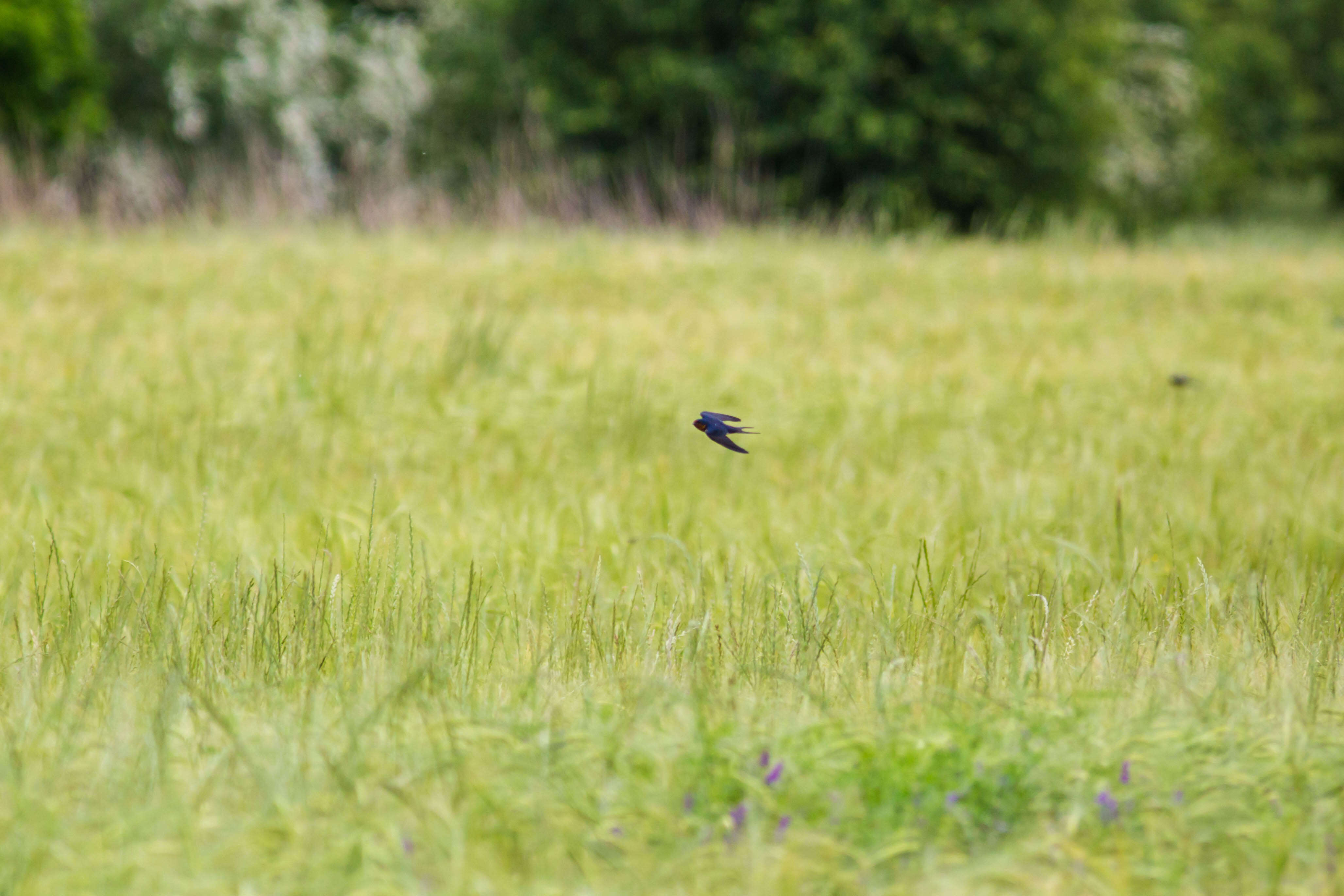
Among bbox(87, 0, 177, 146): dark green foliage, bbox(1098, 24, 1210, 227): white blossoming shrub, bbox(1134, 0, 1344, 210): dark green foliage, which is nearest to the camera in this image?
bbox(87, 0, 177, 146): dark green foliage

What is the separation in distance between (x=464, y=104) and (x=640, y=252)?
33.0 ft

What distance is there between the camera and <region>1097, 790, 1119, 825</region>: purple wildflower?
5.85ft

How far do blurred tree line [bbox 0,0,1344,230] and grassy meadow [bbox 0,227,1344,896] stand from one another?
23.8 ft

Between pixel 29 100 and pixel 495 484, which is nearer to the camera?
A: pixel 495 484

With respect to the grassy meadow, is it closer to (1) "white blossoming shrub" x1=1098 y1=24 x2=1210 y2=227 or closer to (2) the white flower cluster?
(2) the white flower cluster

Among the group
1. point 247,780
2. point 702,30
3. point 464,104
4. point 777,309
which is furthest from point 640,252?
point 464,104

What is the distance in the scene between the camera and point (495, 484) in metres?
4.14

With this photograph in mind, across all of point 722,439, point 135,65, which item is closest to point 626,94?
point 135,65

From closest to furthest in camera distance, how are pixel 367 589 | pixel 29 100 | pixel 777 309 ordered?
pixel 367 589 < pixel 777 309 < pixel 29 100

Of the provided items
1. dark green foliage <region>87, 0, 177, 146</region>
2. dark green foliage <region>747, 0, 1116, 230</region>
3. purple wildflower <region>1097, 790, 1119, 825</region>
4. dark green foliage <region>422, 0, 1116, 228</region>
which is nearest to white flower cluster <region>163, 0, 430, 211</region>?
dark green foliage <region>87, 0, 177, 146</region>

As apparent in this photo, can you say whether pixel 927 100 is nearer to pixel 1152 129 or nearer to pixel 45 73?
pixel 1152 129

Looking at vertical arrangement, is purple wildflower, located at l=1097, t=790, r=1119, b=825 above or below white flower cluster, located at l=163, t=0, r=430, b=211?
below

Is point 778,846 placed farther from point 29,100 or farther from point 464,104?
point 464,104

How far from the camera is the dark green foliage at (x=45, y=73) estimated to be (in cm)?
1307
